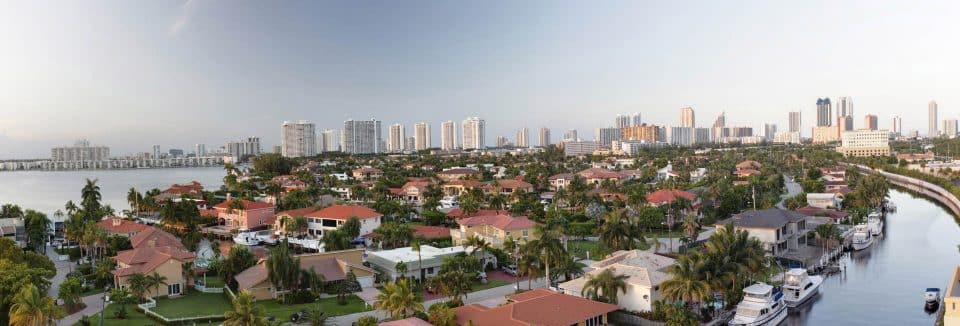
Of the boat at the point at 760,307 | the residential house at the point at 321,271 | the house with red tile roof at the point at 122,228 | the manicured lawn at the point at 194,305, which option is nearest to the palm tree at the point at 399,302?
the residential house at the point at 321,271

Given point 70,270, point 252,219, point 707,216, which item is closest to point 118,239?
point 70,270

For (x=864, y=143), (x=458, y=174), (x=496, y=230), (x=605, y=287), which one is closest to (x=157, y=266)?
(x=496, y=230)

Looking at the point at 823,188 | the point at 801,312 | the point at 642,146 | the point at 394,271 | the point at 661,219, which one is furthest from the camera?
the point at 642,146

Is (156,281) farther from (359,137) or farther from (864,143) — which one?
(359,137)

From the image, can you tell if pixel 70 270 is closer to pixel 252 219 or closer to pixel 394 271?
pixel 252 219

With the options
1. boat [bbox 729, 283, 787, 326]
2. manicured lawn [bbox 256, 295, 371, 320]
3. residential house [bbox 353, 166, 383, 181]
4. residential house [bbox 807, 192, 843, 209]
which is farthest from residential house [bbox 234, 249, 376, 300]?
residential house [bbox 353, 166, 383, 181]

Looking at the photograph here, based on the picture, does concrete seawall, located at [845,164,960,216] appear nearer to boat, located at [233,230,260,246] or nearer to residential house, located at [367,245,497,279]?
residential house, located at [367,245,497,279]
